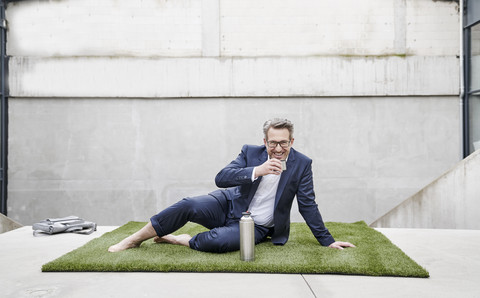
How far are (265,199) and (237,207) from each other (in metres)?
0.27

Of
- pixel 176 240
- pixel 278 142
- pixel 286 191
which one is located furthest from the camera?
pixel 176 240

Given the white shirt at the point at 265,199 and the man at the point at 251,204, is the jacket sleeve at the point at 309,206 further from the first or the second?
the white shirt at the point at 265,199

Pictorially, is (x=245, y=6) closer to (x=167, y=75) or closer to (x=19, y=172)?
(x=167, y=75)

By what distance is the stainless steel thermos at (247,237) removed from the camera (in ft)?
11.3

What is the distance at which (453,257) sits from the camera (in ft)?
12.7

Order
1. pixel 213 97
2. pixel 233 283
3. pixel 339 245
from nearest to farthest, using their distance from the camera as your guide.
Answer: pixel 233 283 < pixel 339 245 < pixel 213 97

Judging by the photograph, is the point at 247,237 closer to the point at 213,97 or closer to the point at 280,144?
the point at 280,144

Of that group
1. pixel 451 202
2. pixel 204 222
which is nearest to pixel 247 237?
pixel 204 222

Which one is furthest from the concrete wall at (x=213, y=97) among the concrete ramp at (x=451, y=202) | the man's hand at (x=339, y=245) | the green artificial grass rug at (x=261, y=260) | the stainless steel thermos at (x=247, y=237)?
the stainless steel thermos at (x=247, y=237)

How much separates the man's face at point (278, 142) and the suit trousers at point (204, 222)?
784 millimetres

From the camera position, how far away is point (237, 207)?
13.1ft

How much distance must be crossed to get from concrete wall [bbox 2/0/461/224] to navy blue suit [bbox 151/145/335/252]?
160 inches

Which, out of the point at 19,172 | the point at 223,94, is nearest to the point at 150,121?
the point at 223,94

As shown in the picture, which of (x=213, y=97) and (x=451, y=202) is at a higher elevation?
(x=213, y=97)
